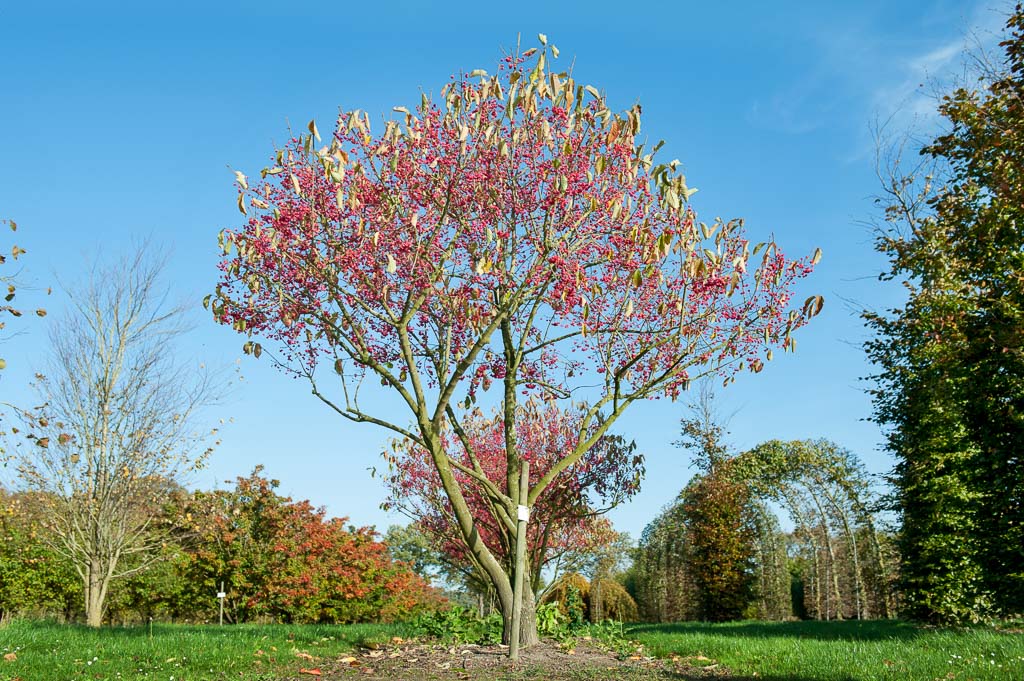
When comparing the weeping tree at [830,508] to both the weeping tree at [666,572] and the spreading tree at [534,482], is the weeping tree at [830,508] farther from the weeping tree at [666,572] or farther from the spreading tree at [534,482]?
the spreading tree at [534,482]

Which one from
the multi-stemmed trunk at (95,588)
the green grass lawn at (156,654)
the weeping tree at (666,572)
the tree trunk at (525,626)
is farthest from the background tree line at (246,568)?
the weeping tree at (666,572)

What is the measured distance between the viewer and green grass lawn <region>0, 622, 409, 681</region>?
25.7 ft

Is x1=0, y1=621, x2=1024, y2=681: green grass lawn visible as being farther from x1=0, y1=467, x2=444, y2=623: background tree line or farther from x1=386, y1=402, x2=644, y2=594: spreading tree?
x1=0, y1=467, x2=444, y2=623: background tree line

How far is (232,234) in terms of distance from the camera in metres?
9.50

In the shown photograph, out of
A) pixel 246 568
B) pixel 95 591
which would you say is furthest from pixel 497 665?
pixel 246 568

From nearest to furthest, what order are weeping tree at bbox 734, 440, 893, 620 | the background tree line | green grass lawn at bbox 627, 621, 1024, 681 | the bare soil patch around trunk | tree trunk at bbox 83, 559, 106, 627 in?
green grass lawn at bbox 627, 621, 1024, 681 → the bare soil patch around trunk → tree trunk at bbox 83, 559, 106, 627 → the background tree line → weeping tree at bbox 734, 440, 893, 620

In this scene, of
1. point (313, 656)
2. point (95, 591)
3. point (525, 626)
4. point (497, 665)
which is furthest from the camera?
point (95, 591)

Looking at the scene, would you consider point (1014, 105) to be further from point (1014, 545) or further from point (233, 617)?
point (233, 617)

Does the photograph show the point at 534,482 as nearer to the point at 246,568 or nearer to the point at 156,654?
the point at 156,654

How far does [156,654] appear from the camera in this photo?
8742 millimetres

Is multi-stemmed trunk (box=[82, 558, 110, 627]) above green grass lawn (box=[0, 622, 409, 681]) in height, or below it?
above

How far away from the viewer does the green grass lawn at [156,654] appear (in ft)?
25.7

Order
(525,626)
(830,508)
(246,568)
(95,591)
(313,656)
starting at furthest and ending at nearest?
(830,508), (246,568), (95,591), (525,626), (313,656)

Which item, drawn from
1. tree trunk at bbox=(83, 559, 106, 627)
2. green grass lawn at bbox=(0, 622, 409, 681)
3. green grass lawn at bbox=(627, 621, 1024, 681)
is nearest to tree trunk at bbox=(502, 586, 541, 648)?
green grass lawn at bbox=(627, 621, 1024, 681)
